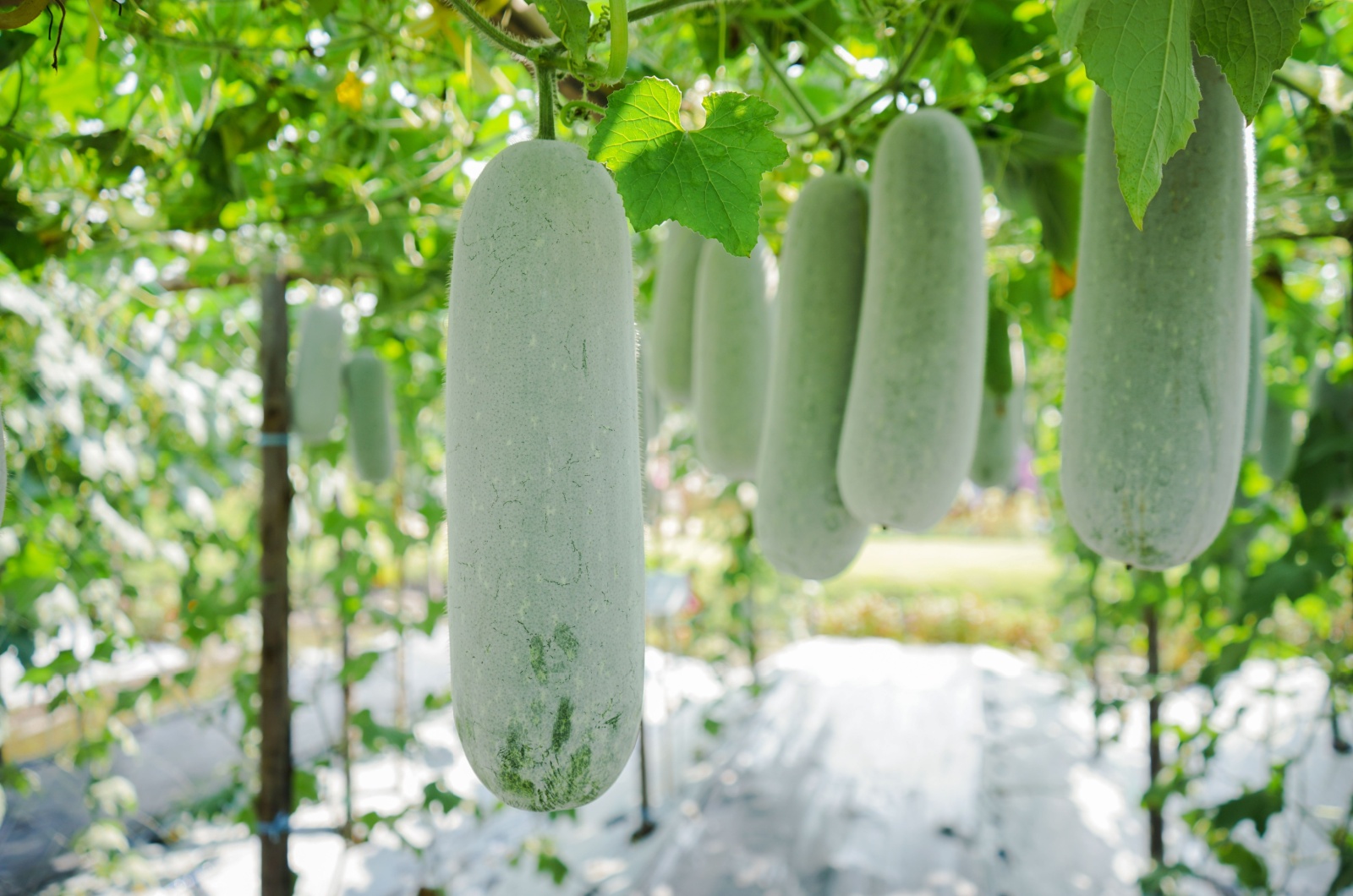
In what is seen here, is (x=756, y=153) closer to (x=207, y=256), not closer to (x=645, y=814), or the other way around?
(x=207, y=256)

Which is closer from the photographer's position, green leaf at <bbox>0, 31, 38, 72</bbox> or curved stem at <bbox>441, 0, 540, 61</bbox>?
curved stem at <bbox>441, 0, 540, 61</bbox>

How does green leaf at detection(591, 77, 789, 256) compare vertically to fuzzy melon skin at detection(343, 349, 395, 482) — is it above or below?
above

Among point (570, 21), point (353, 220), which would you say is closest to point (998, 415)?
point (570, 21)

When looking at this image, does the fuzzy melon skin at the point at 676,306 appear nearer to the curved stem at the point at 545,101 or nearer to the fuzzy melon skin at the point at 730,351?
the fuzzy melon skin at the point at 730,351

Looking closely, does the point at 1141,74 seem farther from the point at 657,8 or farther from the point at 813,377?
the point at 813,377

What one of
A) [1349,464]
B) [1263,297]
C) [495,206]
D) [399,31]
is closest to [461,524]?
[495,206]

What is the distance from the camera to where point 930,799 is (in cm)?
417

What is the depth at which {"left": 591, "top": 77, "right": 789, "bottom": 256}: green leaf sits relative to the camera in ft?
2.12

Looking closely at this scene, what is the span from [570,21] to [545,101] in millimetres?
79

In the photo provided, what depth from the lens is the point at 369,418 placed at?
2.44 metres

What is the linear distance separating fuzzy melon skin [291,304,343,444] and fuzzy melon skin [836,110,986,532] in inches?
66.6

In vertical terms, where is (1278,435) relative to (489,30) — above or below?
below

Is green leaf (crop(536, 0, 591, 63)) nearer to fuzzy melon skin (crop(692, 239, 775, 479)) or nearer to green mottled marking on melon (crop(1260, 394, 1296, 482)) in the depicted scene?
fuzzy melon skin (crop(692, 239, 775, 479))

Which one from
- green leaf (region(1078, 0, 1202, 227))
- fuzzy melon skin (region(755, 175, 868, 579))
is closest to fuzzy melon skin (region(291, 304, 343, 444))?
fuzzy melon skin (region(755, 175, 868, 579))
